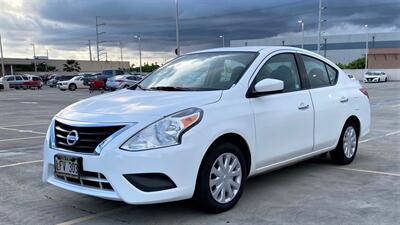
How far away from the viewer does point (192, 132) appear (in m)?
4.23

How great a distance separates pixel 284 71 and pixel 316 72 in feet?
2.74

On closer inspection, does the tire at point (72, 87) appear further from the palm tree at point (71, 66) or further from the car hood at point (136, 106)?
the palm tree at point (71, 66)

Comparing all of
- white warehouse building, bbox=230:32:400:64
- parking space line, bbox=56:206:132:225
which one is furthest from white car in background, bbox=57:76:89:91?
white warehouse building, bbox=230:32:400:64

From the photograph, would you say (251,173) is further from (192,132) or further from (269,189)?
(192,132)

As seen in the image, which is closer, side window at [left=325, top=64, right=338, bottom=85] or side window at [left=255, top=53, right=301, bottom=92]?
side window at [left=255, top=53, right=301, bottom=92]

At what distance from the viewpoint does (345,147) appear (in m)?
6.79

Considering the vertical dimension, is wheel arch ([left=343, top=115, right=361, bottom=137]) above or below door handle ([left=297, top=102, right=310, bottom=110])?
below

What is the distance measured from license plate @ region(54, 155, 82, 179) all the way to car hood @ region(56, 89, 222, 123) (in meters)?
0.39

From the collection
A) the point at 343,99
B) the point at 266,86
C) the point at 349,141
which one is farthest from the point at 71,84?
the point at 266,86

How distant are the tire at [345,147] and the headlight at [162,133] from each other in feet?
10.6

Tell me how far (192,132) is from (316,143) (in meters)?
2.41

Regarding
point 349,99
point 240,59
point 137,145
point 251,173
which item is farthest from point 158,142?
point 349,99

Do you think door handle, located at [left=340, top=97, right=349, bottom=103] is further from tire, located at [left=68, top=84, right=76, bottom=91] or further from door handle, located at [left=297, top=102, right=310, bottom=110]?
tire, located at [left=68, top=84, right=76, bottom=91]

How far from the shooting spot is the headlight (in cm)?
411
